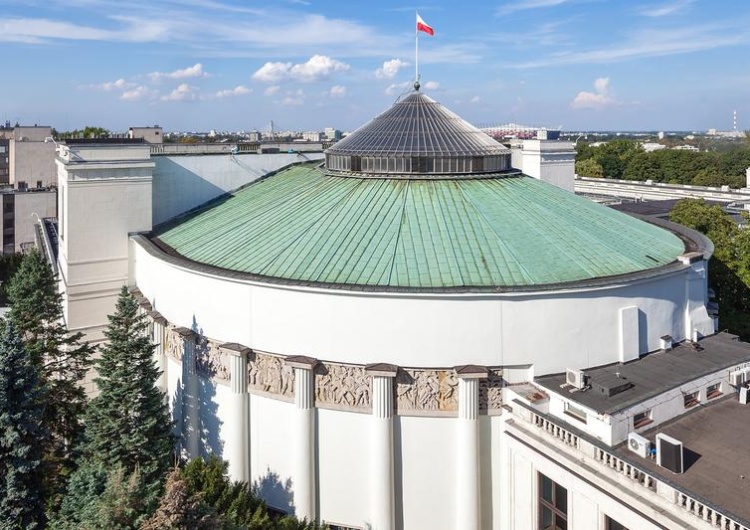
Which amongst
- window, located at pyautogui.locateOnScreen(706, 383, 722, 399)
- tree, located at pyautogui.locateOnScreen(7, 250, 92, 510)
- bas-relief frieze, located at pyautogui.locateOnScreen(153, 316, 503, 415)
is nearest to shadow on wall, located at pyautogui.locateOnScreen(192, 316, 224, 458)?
bas-relief frieze, located at pyautogui.locateOnScreen(153, 316, 503, 415)

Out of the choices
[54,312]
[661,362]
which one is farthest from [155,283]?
[661,362]

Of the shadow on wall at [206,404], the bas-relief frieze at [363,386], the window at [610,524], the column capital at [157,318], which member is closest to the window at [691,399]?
the window at [610,524]

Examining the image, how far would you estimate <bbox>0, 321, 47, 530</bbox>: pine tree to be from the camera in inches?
733

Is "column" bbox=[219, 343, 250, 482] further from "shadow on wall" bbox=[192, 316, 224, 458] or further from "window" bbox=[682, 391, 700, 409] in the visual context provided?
"window" bbox=[682, 391, 700, 409]

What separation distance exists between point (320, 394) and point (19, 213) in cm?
6378

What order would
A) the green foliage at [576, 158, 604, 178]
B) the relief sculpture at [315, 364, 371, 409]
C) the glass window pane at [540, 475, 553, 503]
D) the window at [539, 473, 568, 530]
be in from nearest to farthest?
1. the window at [539, 473, 568, 530]
2. the glass window pane at [540, 475, 553, 503]
3. the relief sculpture at [315, 364, 371, 409]
4. the green foliage at [576, 158, 604, 178]

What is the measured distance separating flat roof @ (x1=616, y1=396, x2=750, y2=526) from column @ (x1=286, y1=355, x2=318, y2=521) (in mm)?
8978

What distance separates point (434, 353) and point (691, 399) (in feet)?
24.1

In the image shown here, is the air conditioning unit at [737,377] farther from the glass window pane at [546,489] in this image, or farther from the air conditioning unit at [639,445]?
the glass window pane at [546,489]

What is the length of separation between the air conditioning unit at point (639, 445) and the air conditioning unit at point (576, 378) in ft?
8.52

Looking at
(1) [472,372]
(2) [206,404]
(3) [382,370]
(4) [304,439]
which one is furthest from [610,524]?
(2) [206,404]

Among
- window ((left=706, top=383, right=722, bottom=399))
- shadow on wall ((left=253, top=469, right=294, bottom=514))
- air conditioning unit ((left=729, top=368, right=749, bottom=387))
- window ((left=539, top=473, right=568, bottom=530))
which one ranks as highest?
air conditioning unit ((left=729, top=368, right=749, bottom=387))

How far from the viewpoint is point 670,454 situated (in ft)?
50.9

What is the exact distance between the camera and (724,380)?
1981cm
